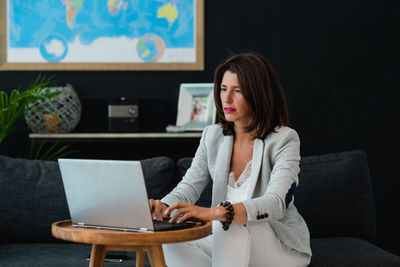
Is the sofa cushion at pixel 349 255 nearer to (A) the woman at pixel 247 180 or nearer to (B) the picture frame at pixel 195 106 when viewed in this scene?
(A) the woman at pixel 247 180

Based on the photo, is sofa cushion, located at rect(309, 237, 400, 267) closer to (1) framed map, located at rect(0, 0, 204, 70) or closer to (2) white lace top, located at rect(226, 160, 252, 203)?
(2) white lace top, located at rect(226, 160, 252, 203)

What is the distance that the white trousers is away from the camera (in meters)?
1.75

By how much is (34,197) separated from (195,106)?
126 centimetres

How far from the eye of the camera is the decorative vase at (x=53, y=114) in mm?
3297

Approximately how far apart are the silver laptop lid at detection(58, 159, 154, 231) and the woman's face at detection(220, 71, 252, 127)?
0.67 m

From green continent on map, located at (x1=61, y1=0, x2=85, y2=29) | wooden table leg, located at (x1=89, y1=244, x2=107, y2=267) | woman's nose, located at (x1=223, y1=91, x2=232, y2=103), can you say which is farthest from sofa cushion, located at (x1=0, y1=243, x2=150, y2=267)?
green continent on map, located at (x1=61, y1=0, x2=85, y2=29)

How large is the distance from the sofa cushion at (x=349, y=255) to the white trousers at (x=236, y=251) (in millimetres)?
178

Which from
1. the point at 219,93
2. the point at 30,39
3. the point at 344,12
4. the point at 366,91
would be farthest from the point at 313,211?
the point at 30,39

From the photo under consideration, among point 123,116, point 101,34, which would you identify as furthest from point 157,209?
point 101,34

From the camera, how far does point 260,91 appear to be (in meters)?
2.10

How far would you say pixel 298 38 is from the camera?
3717 mm

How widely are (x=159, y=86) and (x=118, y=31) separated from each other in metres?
0.44

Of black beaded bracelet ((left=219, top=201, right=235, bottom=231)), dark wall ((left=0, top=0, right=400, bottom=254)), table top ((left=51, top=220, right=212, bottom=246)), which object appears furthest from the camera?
dark wall ((left=0, top=0, right=400, bottom=254))

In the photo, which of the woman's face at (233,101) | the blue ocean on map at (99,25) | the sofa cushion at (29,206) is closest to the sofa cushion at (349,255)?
the woman's face at (233,101)
